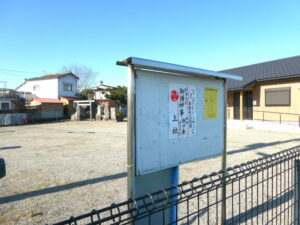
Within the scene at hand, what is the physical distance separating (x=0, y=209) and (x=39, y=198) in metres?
0.51

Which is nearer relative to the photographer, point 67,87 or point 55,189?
point 55,189

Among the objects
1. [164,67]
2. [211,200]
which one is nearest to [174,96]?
[164,67]

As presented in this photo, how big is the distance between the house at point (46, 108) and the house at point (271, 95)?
771 inches

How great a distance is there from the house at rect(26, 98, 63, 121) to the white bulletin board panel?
24.6m

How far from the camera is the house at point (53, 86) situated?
28.3 m

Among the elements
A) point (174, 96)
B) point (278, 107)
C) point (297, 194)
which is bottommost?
point (297, 194)

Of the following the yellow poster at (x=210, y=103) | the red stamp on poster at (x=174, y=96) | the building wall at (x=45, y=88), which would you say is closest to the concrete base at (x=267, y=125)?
the yellow poster at (x=210, y=103)

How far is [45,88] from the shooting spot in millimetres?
28953

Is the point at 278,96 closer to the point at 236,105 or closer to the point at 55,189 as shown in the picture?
the point at 236,105

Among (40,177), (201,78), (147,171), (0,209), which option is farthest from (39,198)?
(201,78)

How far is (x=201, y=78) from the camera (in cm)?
229

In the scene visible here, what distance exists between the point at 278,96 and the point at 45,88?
89.7 feet

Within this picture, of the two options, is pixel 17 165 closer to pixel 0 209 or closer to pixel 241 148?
pixel 0 209

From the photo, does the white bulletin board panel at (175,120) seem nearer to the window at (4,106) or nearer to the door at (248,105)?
the door at (248,105)
